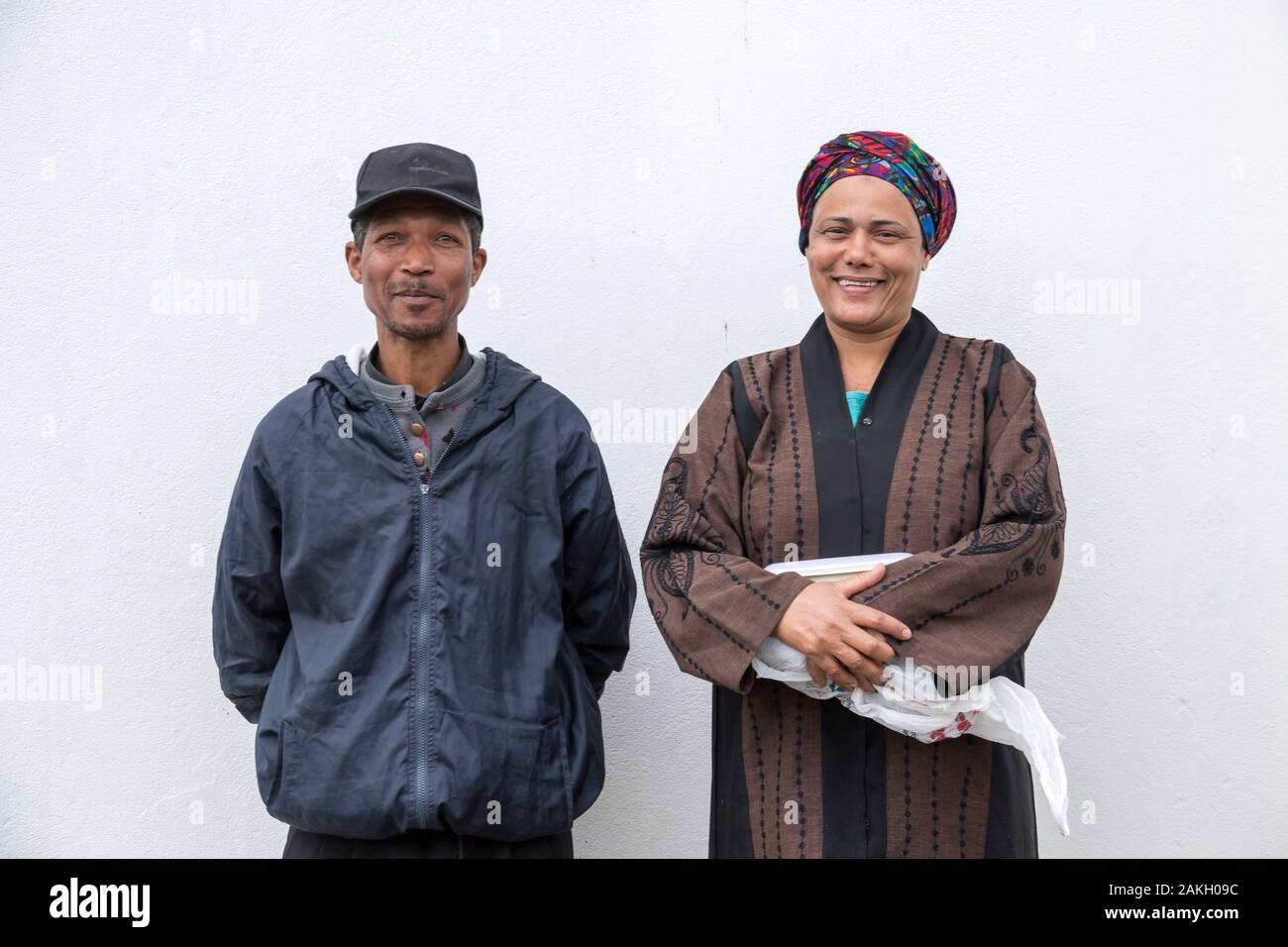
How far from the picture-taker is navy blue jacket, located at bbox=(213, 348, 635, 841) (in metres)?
2.26

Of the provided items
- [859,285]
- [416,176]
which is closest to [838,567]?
Result: [859,285]

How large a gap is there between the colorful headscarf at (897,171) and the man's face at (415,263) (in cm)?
74

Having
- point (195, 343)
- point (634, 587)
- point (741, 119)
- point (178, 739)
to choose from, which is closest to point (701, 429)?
point (634, 587)

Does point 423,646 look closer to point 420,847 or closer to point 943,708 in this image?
point 420,847

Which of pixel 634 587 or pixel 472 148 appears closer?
pixel 634 587

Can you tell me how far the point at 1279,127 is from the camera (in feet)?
10.7

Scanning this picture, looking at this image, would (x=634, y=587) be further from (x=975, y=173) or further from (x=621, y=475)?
(x=975, y=173)

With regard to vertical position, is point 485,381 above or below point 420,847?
above

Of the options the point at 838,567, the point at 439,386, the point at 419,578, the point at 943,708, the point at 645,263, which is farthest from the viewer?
the point at 645,263

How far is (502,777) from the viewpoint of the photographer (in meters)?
2.27

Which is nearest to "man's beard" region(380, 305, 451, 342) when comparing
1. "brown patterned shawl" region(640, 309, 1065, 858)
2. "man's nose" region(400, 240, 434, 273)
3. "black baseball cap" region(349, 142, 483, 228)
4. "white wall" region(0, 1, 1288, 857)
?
"man's nose" region(400, 240, 434, 273)

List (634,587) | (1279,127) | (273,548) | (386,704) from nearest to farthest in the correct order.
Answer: (386,704)
(273,548)
(634,587)
(1279,127)

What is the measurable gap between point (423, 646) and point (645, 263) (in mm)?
1412

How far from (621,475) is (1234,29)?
207cm
